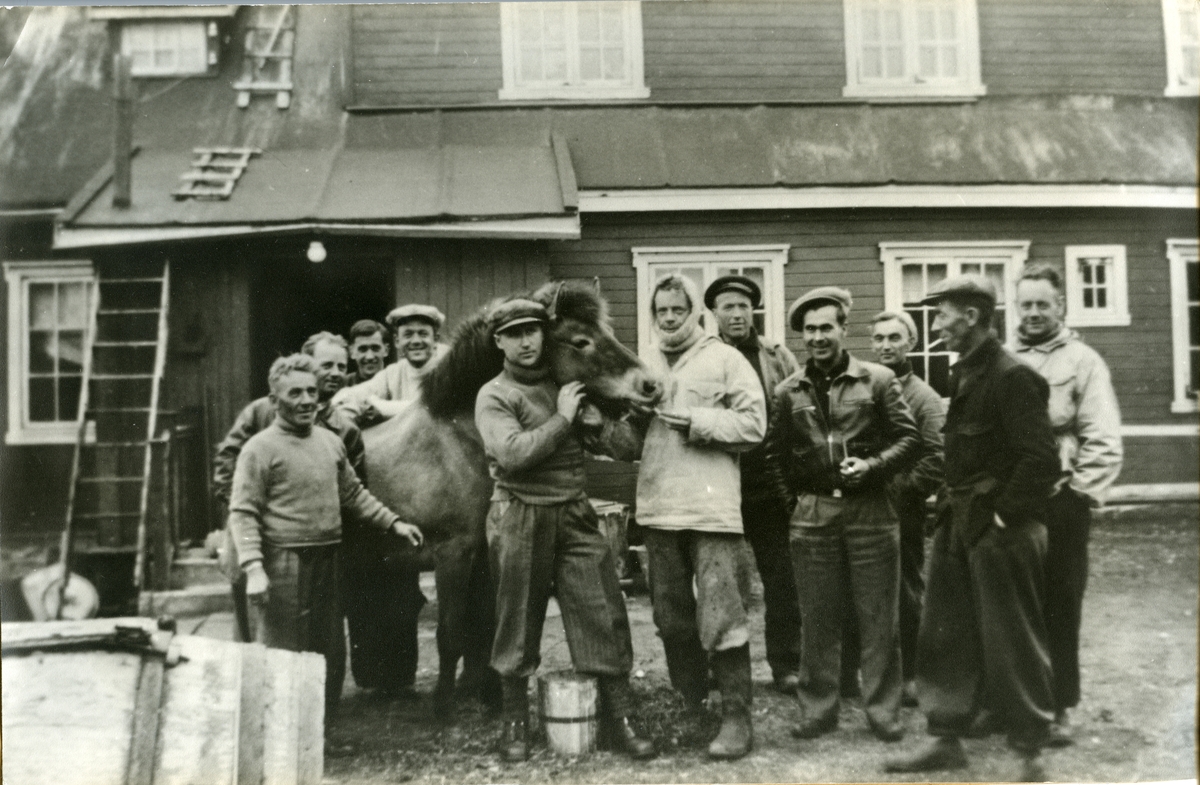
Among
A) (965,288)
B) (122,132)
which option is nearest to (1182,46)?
(965,288)

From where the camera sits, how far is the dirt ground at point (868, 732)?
343 cm

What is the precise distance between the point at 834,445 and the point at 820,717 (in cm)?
107

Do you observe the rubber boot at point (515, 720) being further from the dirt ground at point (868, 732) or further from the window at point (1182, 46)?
the window at point (1182, 46)

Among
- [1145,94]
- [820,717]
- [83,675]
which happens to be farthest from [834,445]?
[83,675]

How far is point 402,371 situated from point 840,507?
1906mm

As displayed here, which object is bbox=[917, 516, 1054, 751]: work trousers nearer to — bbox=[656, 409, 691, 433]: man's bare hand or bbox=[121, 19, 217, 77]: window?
bbox=[656, 409, 691, 433]: man's bare hand

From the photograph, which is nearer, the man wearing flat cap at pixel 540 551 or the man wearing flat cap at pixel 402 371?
the man wearing flat cap at pixel 540 551

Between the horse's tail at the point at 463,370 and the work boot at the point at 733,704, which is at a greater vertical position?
the horse's tail at the point at 463,370

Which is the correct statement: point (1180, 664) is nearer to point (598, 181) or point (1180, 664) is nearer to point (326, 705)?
point (598, 181)

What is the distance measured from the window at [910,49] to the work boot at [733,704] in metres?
2.47

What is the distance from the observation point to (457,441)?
368 cm

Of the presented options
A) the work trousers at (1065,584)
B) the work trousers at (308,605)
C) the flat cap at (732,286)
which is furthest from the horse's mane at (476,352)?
the work trousers at (1065,584)

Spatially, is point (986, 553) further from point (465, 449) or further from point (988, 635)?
point (465, 449)

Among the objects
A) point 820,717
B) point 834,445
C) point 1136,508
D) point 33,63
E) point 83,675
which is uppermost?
point 33,63
